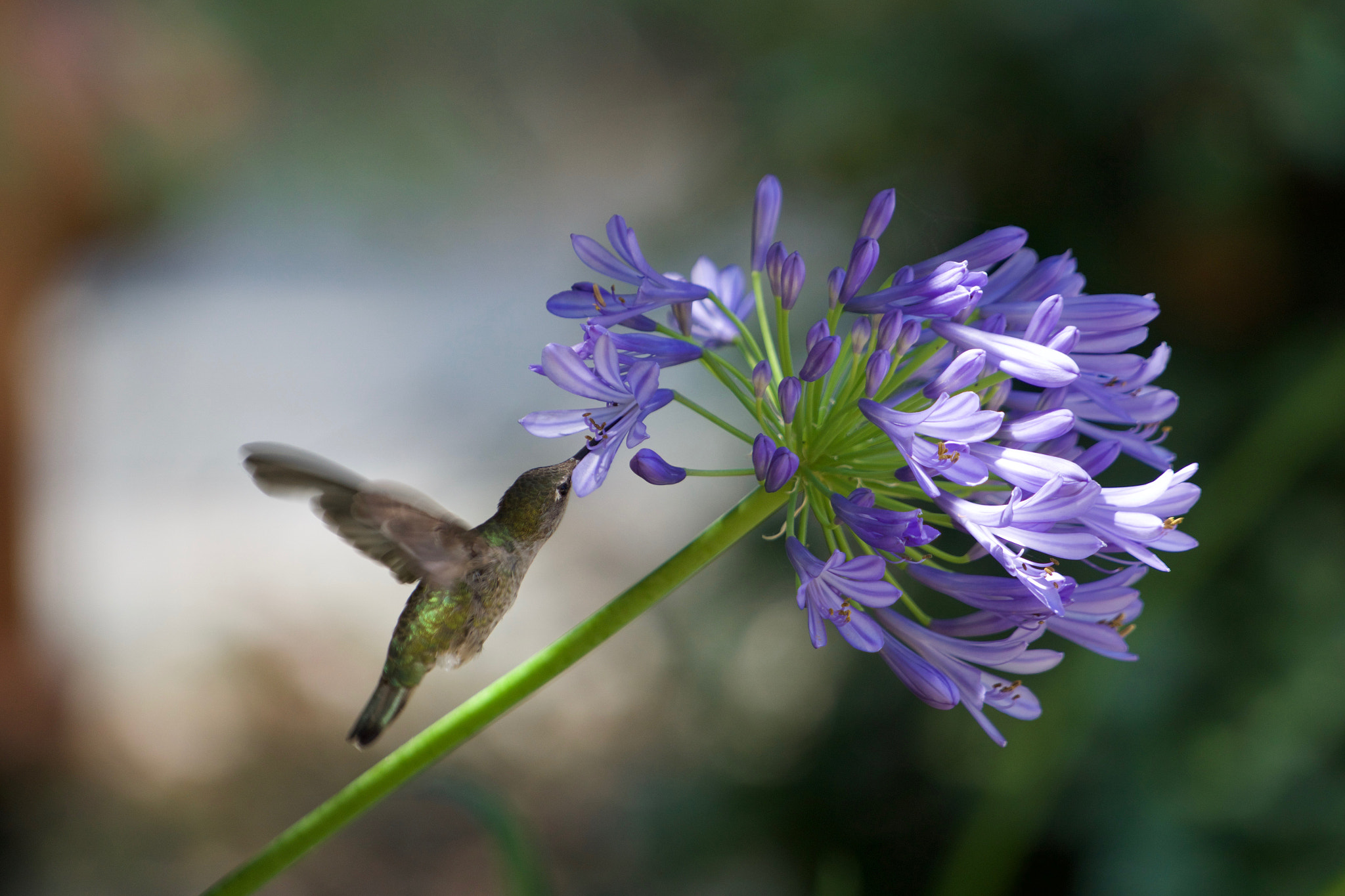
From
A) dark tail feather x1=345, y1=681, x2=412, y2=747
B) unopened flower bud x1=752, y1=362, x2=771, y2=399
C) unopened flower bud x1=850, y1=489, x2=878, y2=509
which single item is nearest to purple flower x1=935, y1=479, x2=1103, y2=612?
unopened flower bud x1=850, y1=489, x2=878, y2=509

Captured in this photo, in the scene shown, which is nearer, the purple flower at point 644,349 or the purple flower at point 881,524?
the purple flower at point 881,524

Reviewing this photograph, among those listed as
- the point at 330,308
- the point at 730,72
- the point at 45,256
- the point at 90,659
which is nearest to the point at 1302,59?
the point at 730,72

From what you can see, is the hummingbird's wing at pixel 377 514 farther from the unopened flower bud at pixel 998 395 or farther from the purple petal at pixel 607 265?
the unopened flower bud at pixel 998 395

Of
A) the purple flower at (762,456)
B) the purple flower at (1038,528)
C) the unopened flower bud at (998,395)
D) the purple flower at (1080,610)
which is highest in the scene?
the purple flower at (762,456)

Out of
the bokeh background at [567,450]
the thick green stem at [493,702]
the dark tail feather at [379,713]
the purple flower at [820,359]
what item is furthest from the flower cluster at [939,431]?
the dark tail feather at [379,713]

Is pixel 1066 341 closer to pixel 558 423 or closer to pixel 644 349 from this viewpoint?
pixel 644 349

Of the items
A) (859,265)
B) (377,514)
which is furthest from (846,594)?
(377,514)
